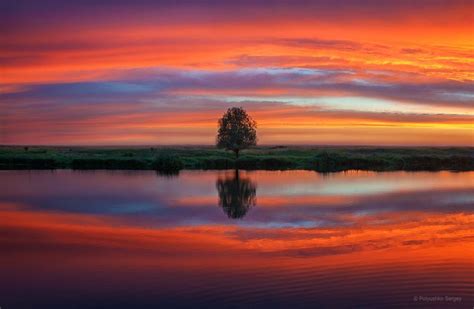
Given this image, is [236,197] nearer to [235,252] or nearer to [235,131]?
[235,252]

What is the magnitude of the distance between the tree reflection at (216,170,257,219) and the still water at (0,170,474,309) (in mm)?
151

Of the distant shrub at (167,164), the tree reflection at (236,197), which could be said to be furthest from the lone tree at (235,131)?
the tree reflection at (236,197)

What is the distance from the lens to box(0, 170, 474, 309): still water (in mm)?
10445

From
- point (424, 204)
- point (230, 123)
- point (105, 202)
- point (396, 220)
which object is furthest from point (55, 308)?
point (230, 123)

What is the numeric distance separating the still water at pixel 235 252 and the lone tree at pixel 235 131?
132ft

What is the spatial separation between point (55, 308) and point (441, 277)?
24.7 ft

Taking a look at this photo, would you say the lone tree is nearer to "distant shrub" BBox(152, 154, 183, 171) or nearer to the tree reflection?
"distant shrub" BBox(152, 154, 183, 171)

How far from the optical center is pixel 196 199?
27922 millimetres

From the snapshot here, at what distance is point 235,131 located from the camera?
226ft

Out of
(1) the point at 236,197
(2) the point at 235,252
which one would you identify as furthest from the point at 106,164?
(2) the point at 235,252

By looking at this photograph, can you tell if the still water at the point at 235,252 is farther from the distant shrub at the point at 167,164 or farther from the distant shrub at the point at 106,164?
the distant shrub at the point at 106,164

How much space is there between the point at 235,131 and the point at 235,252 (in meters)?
54.5

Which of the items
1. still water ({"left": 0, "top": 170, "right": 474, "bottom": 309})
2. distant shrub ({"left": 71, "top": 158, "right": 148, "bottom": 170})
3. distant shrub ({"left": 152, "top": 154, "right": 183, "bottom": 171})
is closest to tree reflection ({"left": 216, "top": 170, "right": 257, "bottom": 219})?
still water ({"left": 0, "top": 170, "right": 474, "bottom": 309})

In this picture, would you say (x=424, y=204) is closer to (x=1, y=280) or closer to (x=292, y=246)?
(x=292, y=246)
